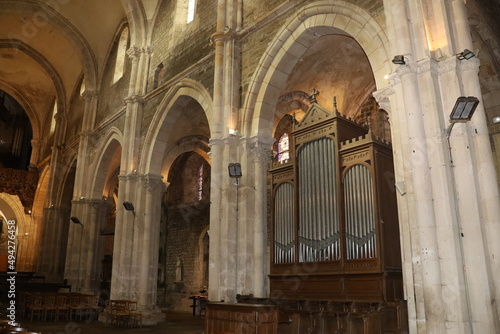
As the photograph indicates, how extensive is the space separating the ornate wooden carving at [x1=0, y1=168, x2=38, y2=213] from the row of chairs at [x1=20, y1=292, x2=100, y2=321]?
12208mm

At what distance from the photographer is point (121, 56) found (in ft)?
64.9

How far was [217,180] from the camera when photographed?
10.9m

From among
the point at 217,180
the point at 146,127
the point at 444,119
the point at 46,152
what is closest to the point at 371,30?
the point at 444,119

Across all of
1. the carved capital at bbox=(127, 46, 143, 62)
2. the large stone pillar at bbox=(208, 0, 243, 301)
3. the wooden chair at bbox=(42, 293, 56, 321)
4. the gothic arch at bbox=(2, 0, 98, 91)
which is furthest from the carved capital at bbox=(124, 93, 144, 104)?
the wooden chair at bbox=(42, 293, 56, 321)

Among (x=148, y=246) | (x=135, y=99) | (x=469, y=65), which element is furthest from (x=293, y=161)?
(x=135, y=99)

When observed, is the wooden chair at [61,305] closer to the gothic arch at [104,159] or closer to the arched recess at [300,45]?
the gothic arch at [104,159]

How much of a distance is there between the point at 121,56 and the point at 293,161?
12.3 m

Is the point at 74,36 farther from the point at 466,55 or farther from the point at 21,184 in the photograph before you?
the point at 466,55

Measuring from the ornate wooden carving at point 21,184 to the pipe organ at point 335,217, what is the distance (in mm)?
20875

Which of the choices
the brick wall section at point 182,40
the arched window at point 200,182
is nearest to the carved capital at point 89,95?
the brick wall section at point 182,40

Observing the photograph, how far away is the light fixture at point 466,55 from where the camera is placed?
656cm

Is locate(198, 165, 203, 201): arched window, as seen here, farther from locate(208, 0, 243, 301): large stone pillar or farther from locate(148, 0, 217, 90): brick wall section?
locate(208, 0, 243, 301): large stone pillar

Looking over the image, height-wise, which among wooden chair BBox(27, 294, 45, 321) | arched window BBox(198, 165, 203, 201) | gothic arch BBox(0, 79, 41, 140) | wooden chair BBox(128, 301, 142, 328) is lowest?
wooden chair BBox(128, 301, 142, 328)

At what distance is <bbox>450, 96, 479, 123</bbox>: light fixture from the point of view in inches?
230
